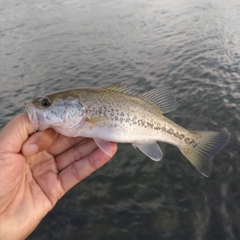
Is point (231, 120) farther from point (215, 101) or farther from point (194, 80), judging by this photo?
point (194, 80)

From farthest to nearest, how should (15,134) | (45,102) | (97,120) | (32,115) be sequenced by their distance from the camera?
1. (97,120)
2. (45,102)
3. (32,115)
4. (15,134)

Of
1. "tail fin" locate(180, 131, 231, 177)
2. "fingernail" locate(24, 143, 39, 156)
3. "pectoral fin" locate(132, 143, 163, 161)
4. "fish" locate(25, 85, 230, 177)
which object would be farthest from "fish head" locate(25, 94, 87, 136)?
"tail fin" locate(180, 131, 231, 177)

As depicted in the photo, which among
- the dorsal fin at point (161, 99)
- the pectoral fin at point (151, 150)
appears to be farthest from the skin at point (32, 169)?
the dorsal fin at point (161, 99)

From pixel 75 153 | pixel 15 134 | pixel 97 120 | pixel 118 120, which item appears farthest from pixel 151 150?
pixel 15 134

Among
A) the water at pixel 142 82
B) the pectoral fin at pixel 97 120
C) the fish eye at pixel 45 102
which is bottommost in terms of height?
the water at pixel 142 82

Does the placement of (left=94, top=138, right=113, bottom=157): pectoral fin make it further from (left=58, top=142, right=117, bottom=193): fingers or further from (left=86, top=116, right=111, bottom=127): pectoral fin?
(left=86, top=116, right=111, bottom=127): pectoral fin

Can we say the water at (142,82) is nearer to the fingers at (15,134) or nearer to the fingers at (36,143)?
the fingers at (36,143)

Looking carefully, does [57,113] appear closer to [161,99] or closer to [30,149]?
[30,149]
